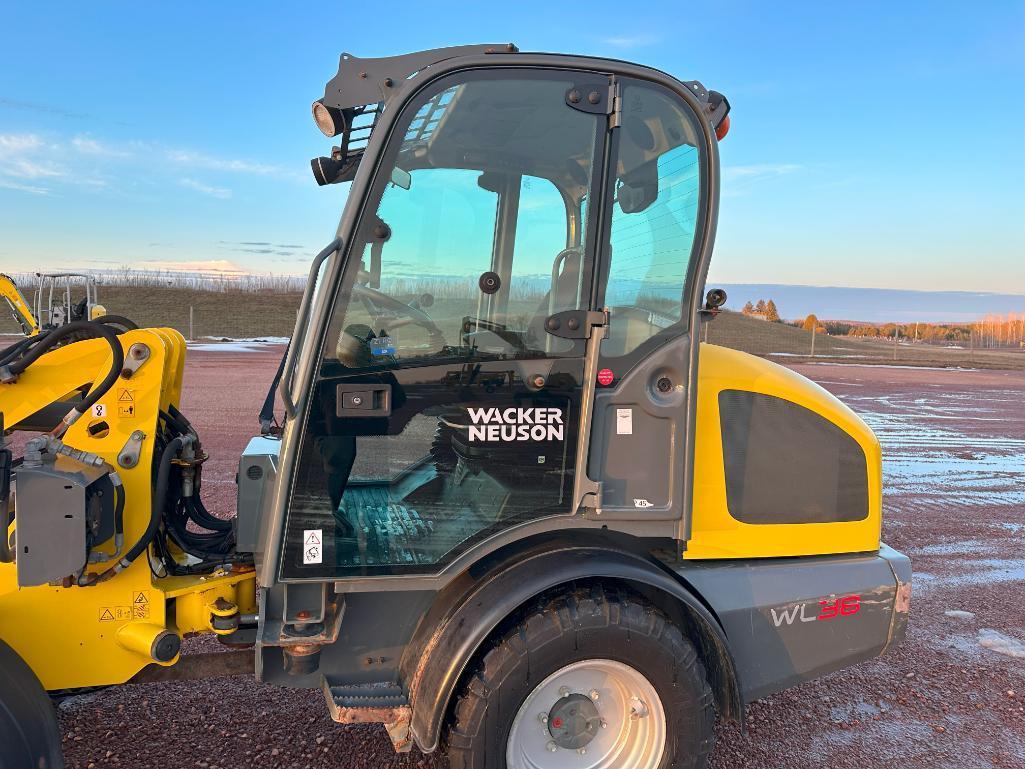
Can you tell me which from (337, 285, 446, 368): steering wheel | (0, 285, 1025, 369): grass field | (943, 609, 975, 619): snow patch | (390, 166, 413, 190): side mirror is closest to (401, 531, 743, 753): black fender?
(337, 285, 446, 368): steering wheel

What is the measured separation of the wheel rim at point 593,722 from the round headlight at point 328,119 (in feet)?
7.20

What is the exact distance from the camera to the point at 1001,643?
4.61 meters

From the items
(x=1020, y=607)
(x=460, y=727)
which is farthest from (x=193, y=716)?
(x=1020, y=607)

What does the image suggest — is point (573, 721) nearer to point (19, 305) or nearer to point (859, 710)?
point (859, 710)

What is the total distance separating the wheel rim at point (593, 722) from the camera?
2.75m

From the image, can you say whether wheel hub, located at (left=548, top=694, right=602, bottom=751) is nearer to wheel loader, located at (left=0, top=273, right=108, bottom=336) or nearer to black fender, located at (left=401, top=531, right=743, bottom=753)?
black fender, located at (left=401, top=531, right=743, bottom=753)

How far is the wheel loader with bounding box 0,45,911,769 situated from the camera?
2.47 metres

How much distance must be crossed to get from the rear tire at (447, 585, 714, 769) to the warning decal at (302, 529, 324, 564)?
681 mm

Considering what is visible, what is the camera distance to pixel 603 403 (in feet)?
8.55

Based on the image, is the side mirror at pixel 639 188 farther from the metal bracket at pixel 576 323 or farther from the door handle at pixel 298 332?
the door handle at pixel 298 332

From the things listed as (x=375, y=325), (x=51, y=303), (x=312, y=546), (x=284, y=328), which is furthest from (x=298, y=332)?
(x=284, y=328)

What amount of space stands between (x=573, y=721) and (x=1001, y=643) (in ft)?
11.0

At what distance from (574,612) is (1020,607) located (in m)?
4.23

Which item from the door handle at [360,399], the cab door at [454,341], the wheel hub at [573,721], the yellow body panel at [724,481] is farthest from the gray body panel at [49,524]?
the yellow body panel at [724,481]
